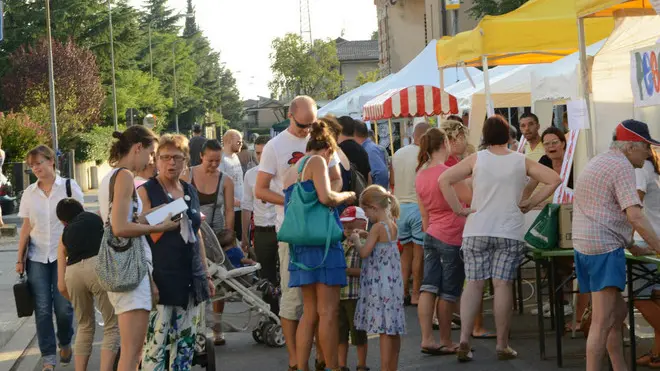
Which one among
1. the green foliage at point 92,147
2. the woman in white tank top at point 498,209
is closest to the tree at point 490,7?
A: the woman in white tank top at point 498,209

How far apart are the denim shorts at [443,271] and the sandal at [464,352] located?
51cm

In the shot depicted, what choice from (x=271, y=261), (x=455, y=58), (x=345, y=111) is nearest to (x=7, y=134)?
(x=345, y=111)

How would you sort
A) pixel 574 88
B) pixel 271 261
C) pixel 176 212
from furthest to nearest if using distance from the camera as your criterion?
pixel 574 88 → pixel 271 261 → pixel 176 212

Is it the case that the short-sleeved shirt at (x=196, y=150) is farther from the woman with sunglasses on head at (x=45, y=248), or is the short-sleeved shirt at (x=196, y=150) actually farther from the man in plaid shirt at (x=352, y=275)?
the man in plaid shirt at (x=352, y=275)

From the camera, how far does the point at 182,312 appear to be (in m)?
6.86

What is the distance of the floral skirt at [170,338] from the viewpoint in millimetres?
6750

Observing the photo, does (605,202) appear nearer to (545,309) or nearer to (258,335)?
(258,335)

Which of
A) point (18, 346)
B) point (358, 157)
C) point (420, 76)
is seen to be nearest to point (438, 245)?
point (358, 157)

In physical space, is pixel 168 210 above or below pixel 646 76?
below

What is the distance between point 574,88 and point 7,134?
27280mm

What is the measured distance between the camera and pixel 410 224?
11.6m

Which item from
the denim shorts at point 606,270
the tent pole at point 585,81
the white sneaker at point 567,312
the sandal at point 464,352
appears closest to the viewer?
the denim shorts at point 606,270

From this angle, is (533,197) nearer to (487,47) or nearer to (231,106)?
(487,47)

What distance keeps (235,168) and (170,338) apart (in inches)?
229
